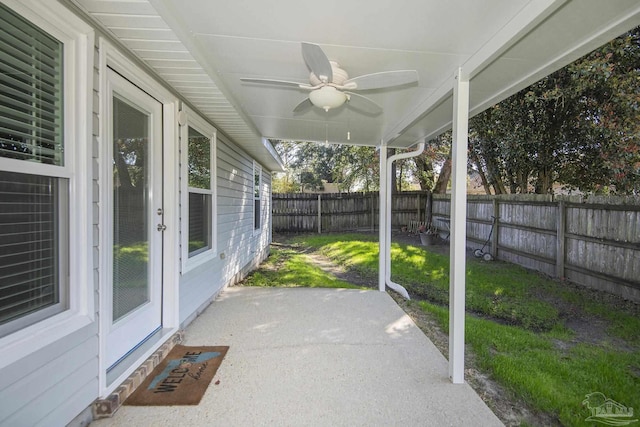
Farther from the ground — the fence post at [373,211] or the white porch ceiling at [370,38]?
the white porch ceiling at [370,38]

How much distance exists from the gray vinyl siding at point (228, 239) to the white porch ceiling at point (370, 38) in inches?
65.5

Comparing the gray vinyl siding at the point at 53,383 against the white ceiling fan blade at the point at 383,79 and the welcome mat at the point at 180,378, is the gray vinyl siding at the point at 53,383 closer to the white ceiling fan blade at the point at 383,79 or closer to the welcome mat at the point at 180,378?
the welcome mat at the point at 180,378

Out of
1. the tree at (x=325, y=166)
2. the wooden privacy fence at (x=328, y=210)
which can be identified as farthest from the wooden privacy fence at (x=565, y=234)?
the tree at (x=325, y=166)

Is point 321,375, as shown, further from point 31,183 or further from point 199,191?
point 199,191

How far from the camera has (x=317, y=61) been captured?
1.97m

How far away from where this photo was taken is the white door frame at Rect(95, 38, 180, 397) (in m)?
1.85

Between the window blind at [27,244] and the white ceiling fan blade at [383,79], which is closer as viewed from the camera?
the window blind at [27,244]

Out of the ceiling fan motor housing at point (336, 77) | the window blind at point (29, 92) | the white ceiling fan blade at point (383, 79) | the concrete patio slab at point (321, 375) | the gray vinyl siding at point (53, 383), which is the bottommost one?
the concrete patio slab at point (321, 375)

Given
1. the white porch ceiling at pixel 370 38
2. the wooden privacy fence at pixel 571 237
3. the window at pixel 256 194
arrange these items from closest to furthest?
the white porch ceiling at pixel 370 38
the wooden privacy fence at pixel 571 237
the window at pixel 256 194

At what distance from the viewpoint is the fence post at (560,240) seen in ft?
17.4

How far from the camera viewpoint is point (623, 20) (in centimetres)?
166

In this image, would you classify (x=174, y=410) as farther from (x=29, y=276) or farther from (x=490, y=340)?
(x=490, y=340)

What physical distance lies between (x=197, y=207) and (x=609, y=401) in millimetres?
3764

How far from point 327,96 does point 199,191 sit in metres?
1.88
